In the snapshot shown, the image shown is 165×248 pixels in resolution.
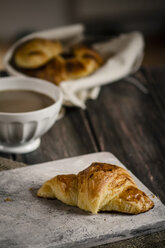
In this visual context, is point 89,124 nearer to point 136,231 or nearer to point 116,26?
point 136,231

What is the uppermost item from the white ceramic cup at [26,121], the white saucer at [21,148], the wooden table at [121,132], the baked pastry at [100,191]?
the baked pastry at [100,191]

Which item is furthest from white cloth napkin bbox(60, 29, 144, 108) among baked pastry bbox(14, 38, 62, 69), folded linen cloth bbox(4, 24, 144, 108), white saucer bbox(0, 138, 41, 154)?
white saucer bbox(0, 138, 41, 154)

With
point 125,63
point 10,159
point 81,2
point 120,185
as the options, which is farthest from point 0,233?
point 81,2

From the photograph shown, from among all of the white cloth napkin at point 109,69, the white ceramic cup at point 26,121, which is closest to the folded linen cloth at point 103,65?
the white cloth napkin at point 109,69

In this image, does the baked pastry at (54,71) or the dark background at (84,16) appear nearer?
the baked pastry at (54,71)

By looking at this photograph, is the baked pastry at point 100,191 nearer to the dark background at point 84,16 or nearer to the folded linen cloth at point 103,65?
the folded linen cloth at point 103,65

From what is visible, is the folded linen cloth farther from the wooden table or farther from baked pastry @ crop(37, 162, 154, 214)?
baked pastry @ crop(37, 162, 154, 214)

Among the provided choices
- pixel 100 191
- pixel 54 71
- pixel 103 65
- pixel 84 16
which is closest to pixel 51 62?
pixel 54 71

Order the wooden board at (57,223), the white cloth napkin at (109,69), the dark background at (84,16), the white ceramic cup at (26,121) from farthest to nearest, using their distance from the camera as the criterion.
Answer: the dark background at (84,16) → the white cloth napkin at (109,69) → the white ceramic cup at (26,121) → the wooden board at (57,223)
